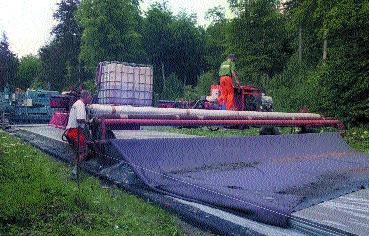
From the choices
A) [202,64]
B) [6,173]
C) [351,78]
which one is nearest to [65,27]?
[202,64]

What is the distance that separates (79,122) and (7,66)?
5286 centimetres

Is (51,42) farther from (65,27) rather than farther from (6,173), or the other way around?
(6,173)

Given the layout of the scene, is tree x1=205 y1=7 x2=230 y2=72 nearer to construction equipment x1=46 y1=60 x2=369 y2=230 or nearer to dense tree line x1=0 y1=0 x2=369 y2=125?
dense tree line x1=0 y1=0 x2=369 y2=125

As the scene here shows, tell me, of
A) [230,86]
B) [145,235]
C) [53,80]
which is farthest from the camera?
[53,80]

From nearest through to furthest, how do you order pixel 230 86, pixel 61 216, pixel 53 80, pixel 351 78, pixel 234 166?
A: pixel 61 216 < pixel 234 166 < pixel 230 86 < pixel 351 78 < pixel 53 80

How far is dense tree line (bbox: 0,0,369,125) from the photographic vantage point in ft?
49.8

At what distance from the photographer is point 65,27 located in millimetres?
53219

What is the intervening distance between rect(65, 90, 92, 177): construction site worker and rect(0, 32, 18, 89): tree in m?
50.1

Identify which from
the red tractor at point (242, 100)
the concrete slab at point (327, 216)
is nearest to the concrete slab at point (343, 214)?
the concrete slab at point (327, 216)

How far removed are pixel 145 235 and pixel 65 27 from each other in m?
53.5

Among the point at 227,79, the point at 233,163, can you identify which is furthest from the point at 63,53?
the point at 233,163

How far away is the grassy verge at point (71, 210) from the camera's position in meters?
3.90

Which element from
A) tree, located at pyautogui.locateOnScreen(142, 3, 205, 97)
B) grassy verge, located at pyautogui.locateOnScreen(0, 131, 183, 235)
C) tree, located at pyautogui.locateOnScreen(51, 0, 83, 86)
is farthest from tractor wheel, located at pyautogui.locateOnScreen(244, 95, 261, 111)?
tree, located at pyautogui.locateOnScreen(51, 0, 83, 86)

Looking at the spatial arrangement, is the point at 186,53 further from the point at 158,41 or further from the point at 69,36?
the point at 69,36
